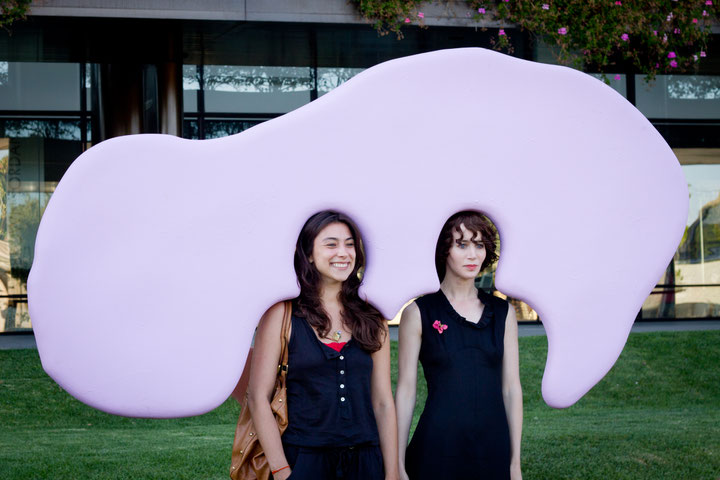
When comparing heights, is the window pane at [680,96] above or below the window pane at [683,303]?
above

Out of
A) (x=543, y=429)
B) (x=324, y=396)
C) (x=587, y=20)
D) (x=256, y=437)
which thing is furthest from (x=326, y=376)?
(x=587, y=20)

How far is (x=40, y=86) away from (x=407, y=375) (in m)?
9.36

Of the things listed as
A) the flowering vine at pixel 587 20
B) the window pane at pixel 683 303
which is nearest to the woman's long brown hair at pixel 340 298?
the flowering vine at pixel 587 20

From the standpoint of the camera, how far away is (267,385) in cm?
292

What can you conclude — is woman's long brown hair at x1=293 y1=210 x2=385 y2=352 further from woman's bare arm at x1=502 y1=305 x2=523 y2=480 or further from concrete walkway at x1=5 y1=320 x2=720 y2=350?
concrete walkway at x1=5 y1=320 x2=720 y2=350

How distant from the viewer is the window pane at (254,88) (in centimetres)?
1116

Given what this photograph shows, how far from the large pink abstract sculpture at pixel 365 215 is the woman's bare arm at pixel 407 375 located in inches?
7.4

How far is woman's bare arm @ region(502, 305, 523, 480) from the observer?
314 cm

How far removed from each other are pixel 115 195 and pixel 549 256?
155 centimetres

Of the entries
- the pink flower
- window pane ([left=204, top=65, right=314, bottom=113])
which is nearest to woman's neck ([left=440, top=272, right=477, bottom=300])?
the pink flower

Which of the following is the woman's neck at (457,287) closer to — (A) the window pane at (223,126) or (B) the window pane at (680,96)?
(A) the window pane at (223,126)

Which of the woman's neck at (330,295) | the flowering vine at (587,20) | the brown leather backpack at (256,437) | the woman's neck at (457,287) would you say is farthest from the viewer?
the flowering vine at (587,20)

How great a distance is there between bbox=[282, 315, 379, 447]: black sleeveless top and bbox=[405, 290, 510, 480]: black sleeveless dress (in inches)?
10.4

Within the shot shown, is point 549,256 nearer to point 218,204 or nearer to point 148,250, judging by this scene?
point 218,204
